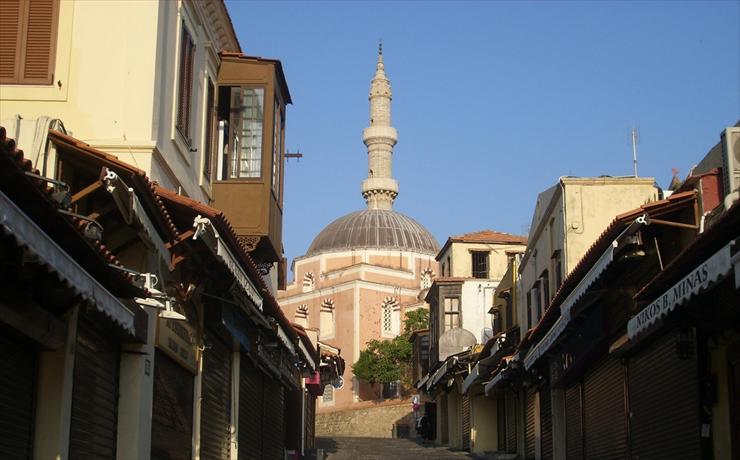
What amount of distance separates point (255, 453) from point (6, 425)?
39.1 ft

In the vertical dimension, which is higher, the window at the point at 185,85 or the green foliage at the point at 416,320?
the green foliage at the point at 416,320

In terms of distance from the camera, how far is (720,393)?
13.4 meters

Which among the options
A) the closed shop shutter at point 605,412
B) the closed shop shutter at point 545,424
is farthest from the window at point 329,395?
the closed shop shutter at point 605,412

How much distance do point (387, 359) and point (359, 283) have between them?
31.8 feet

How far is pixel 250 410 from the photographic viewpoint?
66.8 ft

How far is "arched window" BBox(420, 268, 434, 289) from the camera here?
286ft

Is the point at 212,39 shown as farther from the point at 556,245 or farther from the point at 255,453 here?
the point at 556,245

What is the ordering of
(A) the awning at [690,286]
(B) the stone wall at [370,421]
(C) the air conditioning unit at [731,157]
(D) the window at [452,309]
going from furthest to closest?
(B) the stone wall at [370,421], (D) the window at [452,309], (C) the air conditioning unit at [731,157], (A) the awning at [690,286]

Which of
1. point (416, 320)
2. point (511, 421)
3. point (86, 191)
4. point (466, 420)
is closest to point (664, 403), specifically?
point (86, 191)

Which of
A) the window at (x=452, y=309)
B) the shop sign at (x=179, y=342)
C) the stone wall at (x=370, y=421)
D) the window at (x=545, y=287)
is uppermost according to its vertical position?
the window at (x=452, y=309)

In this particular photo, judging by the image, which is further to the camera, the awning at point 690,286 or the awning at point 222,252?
the awning at point 222,252

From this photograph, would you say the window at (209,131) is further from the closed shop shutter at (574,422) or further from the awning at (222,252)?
the closed shop shutter at (574,422)

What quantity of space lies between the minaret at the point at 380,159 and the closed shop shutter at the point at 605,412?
77.0m

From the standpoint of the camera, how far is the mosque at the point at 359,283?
82.8m
